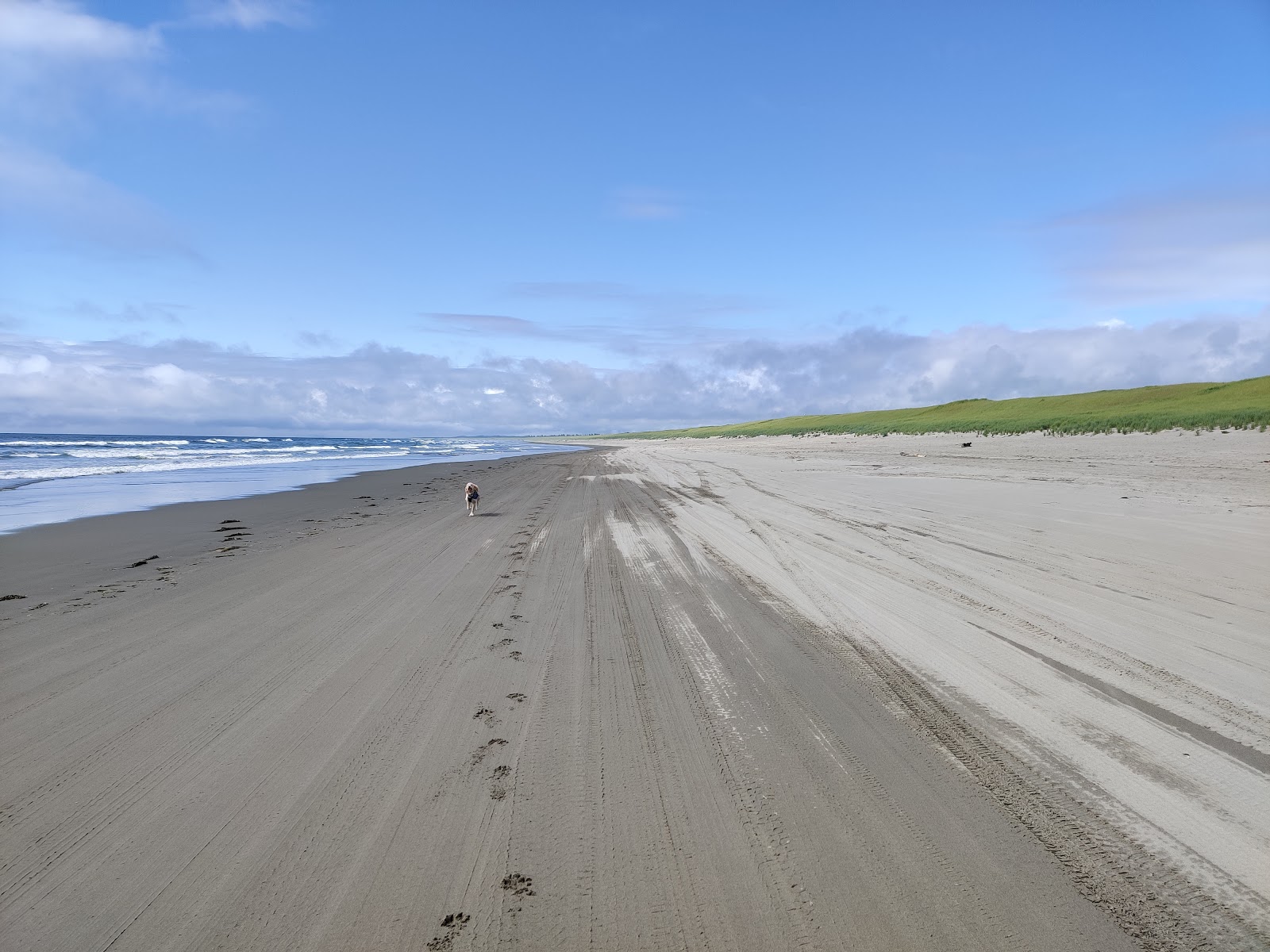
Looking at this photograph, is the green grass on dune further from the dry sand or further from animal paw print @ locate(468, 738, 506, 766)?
animal paw print @ locate(468, 738, 506, 766)

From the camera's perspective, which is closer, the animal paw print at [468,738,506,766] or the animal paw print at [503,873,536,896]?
the animal paw print at [503,873,536,896]

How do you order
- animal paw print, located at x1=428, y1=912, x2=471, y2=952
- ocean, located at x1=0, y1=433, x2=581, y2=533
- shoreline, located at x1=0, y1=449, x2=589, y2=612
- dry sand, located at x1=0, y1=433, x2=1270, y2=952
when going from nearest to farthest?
animal paw print, located at x1=428, y1=912, x2=471, y2=952 → dry sand, located at x1=0, y1=433, x2=1270, y2=952 → shoreline, located at x1=0, y1=449, x2=589, y2=612 → ocean, located at x1=0, y1=433, x2=581, y2=533

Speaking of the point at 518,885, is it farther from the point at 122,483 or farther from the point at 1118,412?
the point at 1118,412

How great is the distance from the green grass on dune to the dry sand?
87.6 feet

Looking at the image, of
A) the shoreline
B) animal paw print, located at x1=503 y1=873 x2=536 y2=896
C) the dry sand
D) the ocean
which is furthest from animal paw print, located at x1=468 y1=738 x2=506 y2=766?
the ocean

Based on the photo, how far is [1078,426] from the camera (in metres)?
33.8

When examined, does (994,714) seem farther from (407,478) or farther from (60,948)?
(407,478)

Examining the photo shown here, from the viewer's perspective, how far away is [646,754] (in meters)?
3.44

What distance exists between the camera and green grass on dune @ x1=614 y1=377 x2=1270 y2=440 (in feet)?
93.1

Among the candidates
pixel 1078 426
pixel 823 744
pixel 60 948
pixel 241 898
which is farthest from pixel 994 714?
pixel 1078 426

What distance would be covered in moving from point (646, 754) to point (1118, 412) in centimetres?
5365

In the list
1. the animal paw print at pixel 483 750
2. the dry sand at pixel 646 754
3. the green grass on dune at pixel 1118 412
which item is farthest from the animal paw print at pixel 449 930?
the green grass on dune at pixel 1118 412

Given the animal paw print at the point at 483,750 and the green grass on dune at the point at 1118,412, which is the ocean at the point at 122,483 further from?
the green grass on dune at the point at 1118,412

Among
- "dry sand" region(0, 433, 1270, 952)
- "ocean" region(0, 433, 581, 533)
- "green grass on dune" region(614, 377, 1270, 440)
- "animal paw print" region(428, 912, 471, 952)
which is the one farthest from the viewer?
"green grass on dune" region(614, 377, 1270, 440)
